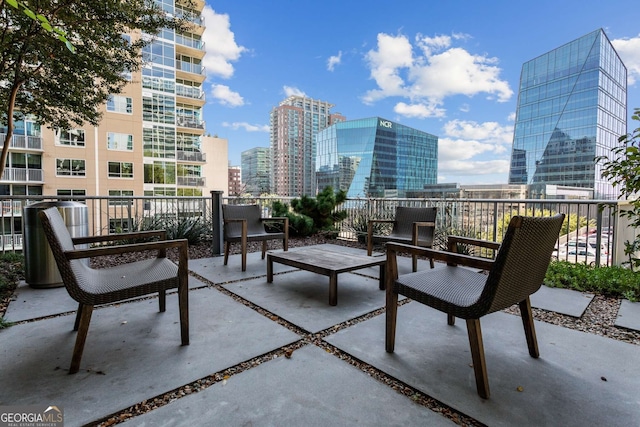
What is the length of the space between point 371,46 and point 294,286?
14913 millimetres

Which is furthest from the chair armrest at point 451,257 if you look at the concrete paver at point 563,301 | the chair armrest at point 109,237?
the chair armrest at point 109,237

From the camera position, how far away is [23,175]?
16.2 meters

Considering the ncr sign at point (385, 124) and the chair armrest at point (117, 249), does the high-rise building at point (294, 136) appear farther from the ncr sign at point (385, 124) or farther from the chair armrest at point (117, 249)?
the chair armrest at point (117, 249)

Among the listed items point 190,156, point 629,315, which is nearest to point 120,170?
point 190,156

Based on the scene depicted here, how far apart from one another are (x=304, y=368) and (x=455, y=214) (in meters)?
4.19

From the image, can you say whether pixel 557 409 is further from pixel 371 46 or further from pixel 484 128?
pixel 484 128

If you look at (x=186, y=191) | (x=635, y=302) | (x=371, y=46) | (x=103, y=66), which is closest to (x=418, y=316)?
(x=635, y=302)

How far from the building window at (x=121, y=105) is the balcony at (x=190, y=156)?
12.9 ft

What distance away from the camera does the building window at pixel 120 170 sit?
17.8m

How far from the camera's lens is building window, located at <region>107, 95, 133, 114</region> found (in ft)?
57.8

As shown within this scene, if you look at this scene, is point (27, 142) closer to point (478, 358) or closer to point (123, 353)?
point (123, 353)

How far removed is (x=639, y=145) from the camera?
8.69ft

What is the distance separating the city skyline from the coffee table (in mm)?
2719

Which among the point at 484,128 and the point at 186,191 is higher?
the point at 484,128
